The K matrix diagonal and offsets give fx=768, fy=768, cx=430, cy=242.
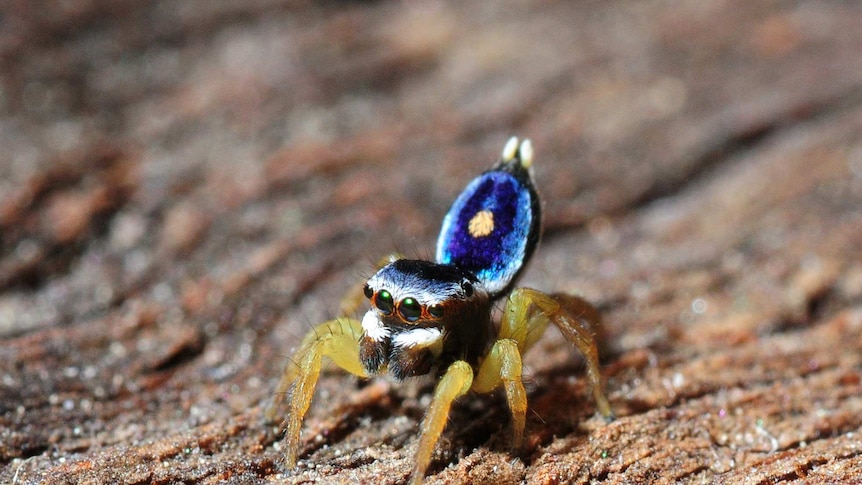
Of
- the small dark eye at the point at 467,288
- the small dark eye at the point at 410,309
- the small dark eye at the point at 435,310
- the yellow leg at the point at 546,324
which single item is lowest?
→ the yellow leg at the point at 546,324

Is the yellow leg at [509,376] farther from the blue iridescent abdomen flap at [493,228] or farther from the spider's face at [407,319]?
the blue iridescent abdomen flap at [493,228]

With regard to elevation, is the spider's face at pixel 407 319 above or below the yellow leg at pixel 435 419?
above

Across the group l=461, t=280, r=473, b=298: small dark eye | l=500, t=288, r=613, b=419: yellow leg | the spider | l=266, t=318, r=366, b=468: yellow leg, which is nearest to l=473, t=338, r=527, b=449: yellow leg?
the spider

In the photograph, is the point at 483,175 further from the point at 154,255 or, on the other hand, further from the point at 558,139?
the point at 154,255

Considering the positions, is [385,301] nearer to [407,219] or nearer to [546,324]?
[546,324]

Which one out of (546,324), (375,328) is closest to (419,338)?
(375,328)

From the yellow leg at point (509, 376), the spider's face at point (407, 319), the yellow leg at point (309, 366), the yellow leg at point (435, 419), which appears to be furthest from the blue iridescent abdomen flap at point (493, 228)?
the yellow leg at point (435, 419)
